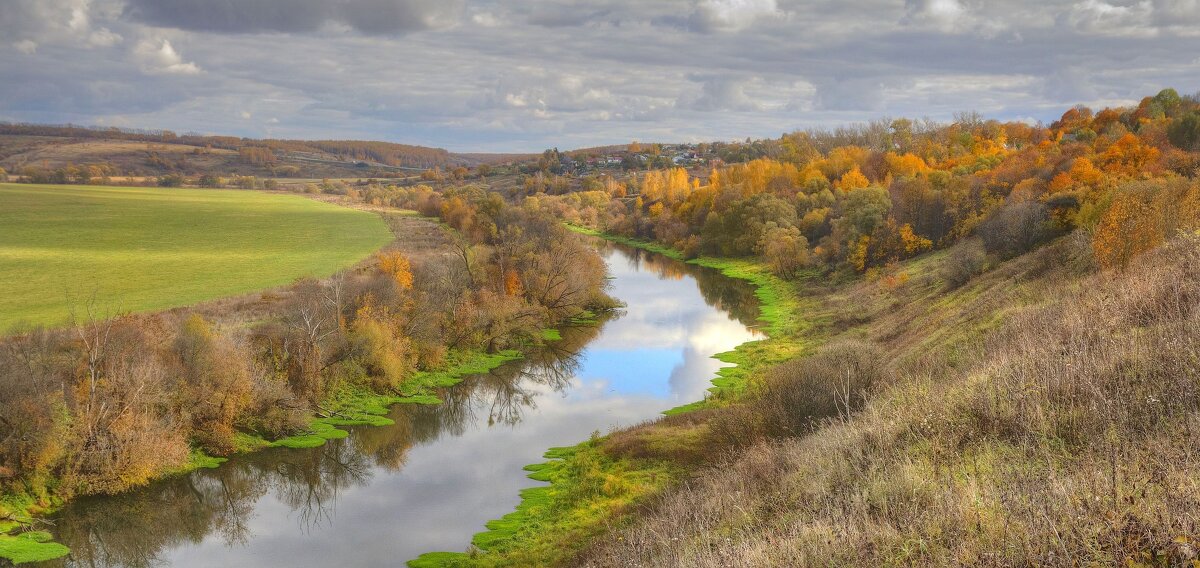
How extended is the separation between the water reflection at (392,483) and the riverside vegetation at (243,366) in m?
1.09

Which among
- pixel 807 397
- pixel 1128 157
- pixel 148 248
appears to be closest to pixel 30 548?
pixel 807 397

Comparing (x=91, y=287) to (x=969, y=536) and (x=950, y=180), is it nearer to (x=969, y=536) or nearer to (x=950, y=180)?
(x=969, y=536)

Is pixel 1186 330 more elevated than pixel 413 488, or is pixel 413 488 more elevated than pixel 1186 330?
pixel 1186 330

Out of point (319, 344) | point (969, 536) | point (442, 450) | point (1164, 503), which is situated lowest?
point (442, 450)

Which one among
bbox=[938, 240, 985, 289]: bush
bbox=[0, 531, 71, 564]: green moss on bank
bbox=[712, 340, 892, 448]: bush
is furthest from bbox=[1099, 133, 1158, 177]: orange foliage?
bbox=[0, 531, 71, 564]: green moss on bank

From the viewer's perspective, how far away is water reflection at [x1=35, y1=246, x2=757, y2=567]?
2228 cm

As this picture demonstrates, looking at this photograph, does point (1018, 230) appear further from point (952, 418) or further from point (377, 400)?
point (952, 418)

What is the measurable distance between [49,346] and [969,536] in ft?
95.0

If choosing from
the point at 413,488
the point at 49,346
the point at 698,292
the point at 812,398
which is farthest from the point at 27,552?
the point at 698,292

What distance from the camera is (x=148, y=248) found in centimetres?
6309

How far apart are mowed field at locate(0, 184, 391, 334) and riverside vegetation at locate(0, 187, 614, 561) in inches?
153

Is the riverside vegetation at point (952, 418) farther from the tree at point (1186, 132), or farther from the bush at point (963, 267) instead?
the tree at point (1186, 132)

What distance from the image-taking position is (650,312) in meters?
58.8

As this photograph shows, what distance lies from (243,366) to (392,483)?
798 centimetres
